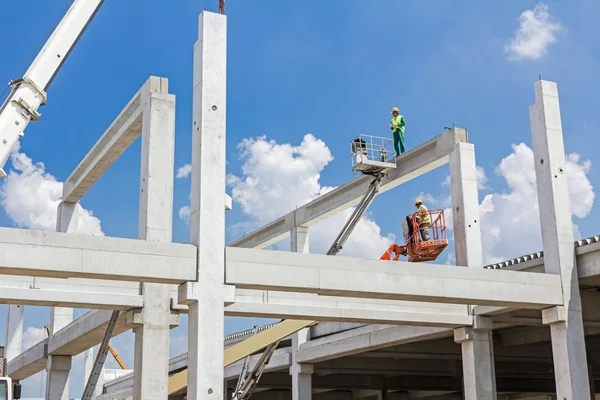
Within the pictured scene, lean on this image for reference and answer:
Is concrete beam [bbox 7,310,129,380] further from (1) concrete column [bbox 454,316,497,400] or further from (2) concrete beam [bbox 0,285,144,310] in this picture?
(1) concrete column [bbox 454,316,497,400]

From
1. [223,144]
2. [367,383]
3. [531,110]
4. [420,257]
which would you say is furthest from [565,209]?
[367,383]

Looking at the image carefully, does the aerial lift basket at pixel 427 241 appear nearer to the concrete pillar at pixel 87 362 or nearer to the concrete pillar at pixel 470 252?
the concrete pillar at pixel 470 252

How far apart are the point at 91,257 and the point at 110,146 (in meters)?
13.4

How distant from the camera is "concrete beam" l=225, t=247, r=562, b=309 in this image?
19250 millimetres

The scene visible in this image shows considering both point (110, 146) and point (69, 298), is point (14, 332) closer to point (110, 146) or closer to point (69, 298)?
point (110, 146)

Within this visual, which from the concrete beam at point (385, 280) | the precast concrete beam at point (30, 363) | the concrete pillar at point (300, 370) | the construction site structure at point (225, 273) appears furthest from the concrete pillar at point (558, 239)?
the precast concrete beam at point (30, 363)

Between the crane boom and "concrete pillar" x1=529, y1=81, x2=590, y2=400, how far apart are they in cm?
1507

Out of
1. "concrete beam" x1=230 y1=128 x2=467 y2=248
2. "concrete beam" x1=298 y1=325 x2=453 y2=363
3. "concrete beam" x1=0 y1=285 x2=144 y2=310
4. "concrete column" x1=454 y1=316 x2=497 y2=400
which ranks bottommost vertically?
"concrete column" x1=454 y1=316 x2=497 y2=400

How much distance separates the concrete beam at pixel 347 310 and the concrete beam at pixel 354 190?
5.34m

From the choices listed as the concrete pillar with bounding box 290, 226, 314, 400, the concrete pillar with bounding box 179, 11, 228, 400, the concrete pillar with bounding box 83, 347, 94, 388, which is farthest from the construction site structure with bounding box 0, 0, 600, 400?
the concrete pillar with bounding box 83, 347, 94, 388

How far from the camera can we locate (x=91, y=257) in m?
17.7

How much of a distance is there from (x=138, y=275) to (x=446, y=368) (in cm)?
2713

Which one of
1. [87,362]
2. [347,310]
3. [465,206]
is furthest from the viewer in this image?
[87,362]

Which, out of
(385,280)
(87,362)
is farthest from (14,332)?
(385,280)
